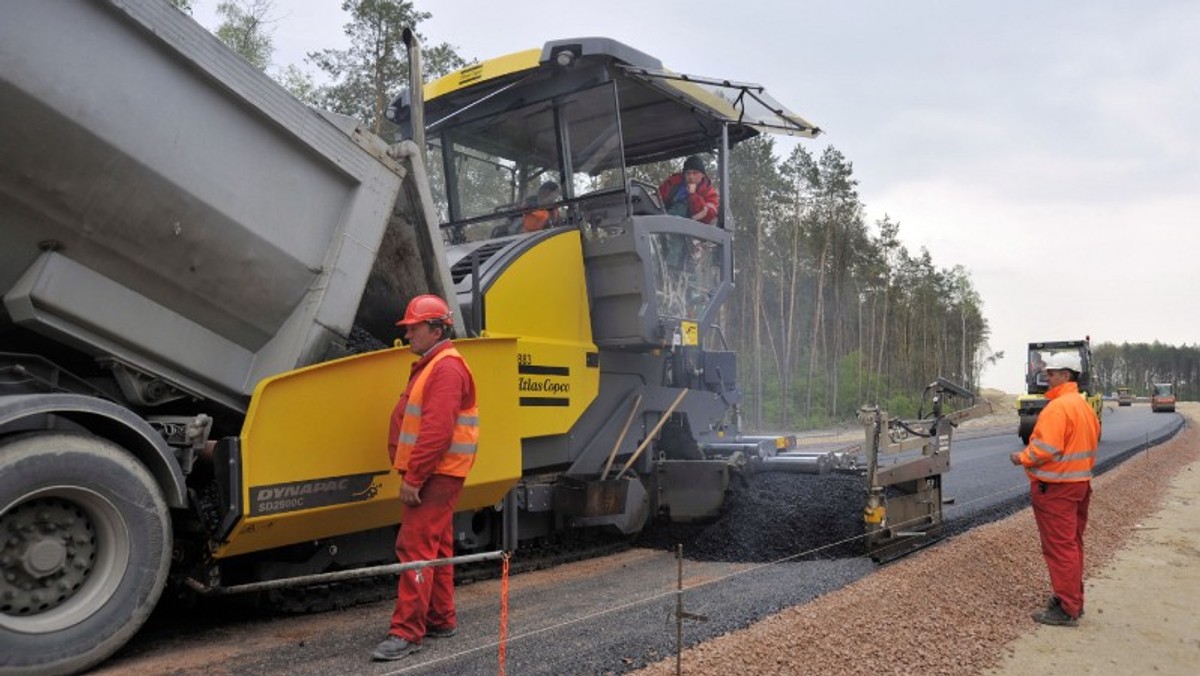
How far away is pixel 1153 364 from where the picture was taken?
300ft

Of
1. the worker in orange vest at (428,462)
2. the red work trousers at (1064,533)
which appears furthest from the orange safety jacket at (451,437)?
the red work trousers at (1064,533)

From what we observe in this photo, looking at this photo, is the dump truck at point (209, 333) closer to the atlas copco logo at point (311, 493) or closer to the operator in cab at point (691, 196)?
the atlas copco logo at point (311, 493)

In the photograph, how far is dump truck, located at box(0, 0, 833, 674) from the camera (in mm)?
3205

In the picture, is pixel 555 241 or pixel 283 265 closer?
pixel 283 265

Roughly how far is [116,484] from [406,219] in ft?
6.27

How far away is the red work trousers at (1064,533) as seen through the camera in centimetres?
500

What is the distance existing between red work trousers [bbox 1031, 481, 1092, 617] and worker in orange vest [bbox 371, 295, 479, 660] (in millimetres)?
3539

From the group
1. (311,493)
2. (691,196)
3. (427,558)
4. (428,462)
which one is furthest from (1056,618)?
(311,493)

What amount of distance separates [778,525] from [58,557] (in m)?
4.82

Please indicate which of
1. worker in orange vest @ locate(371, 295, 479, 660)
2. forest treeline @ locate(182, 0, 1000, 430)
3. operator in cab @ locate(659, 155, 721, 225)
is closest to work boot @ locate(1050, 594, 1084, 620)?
worker in orange vest @ locate(371, 295, 479, 660)

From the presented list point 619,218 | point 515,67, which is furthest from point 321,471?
point 515,67

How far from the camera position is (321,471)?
3.91m

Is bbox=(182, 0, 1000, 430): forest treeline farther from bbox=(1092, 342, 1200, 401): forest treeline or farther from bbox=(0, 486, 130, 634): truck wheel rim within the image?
bbox=(1092, 342, 1200, 401): forest treeline

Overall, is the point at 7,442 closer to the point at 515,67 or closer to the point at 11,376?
the point at 11,376
